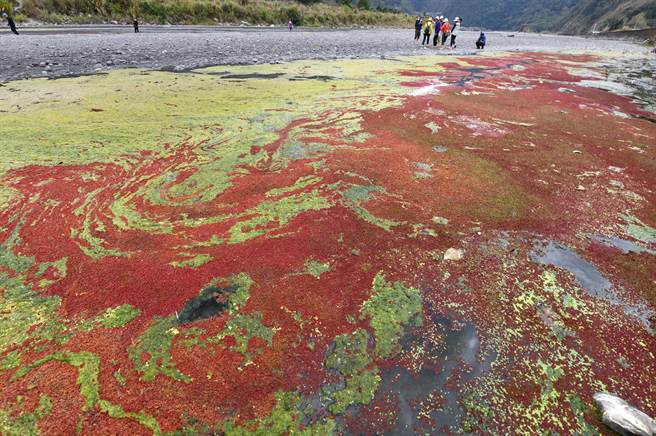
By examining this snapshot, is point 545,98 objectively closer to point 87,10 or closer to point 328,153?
point 328,153

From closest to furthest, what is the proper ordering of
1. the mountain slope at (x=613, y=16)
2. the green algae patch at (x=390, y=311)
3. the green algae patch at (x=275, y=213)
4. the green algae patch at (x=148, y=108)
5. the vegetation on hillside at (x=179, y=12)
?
the green algae patch at (x=390, y=311) < the green algae patch at (x=275, y=213) < the green algae patch at (x=148, y=108) < the vegetation on hillside at (x=179, y=12) < the mountain slope at (x=613, y=16)

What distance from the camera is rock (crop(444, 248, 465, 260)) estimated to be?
2.77m

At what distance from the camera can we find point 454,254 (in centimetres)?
280

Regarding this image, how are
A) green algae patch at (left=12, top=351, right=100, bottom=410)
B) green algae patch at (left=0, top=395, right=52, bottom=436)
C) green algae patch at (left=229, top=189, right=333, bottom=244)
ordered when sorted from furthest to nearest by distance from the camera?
1. green algae patch at (left=229, top=189, right=333, bottom=244)
2. green algae patch at (left=12, top=351, right=100, bottom=410)
3. green algae patch at (left=0, top=395, right=52, bottom=436)

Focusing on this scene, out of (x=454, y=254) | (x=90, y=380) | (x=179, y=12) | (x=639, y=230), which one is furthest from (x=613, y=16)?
(x=90, y=380)

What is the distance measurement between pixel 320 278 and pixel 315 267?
13 centimetres

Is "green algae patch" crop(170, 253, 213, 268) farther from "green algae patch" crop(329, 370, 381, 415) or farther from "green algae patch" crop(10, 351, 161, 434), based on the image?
"green algae patch" crop(329, 370, 381, 415)

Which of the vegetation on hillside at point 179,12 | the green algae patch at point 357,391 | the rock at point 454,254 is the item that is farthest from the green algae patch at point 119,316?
the vegetation on hillside at point 179,12

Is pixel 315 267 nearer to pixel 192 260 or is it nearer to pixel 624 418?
pixel 192 260

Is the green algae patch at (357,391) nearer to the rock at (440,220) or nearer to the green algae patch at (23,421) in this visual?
the green algae patch at (23,421)

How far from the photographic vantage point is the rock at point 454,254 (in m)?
2.77

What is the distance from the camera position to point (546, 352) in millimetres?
2027

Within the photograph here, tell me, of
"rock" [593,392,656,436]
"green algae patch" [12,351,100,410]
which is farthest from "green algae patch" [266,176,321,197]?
"rock" [593,392,656,436]

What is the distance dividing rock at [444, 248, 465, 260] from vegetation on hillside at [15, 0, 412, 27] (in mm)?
28709
